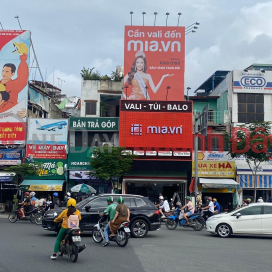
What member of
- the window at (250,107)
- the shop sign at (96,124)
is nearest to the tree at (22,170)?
the shop sign at (96,124)

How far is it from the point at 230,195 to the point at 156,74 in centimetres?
1200

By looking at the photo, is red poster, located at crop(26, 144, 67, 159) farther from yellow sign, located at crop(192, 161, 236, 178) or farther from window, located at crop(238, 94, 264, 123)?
window, located at crop(238, 94, 264, 123)

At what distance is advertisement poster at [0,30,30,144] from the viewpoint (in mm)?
33844

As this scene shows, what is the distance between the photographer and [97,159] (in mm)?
31609

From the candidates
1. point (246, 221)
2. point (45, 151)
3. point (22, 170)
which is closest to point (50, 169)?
point (45, 151)

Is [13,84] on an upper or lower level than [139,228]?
upper

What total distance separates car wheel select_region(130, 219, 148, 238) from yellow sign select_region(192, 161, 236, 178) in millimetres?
17234

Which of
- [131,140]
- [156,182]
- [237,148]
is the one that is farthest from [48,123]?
[237,148]

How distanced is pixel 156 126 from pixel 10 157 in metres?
11.7

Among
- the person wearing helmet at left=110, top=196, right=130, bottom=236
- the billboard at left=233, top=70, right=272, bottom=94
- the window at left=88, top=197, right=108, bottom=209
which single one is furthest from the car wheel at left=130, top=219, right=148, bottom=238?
the billboard at left=233, top=70, right=272, bottom=94

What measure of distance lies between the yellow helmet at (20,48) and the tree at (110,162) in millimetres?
10366

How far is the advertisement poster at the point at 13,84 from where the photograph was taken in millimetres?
33844

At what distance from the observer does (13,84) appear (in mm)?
34406

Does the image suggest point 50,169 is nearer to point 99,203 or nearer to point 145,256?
point 99,203
